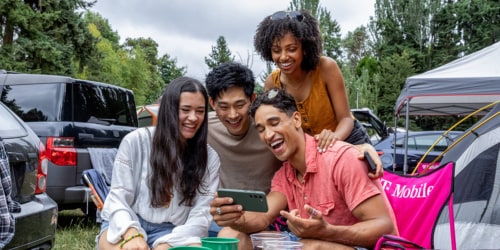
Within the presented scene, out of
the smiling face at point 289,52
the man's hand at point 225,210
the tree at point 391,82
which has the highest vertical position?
the tree at point 391,82

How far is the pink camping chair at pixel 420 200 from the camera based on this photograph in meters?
3.50

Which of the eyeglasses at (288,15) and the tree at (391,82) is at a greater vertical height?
the tree at (391,82)

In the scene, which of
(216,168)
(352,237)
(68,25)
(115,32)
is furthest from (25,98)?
(115,32)

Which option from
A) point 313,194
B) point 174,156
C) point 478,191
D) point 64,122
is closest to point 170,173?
point 174,156

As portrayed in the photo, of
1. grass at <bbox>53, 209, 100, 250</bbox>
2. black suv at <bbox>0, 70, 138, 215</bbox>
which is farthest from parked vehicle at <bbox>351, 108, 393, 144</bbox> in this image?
grass at <bbox>53, 209, 100, 250</bbox>

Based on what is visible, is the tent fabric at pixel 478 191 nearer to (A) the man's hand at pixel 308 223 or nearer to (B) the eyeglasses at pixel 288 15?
(B) the eyeglasses at pixel 288 15

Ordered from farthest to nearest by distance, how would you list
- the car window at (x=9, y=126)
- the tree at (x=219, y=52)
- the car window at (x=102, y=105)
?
the tree at (x=219, y=52), the car window at (x=102, y=105), the car window at (x=9, y=126)

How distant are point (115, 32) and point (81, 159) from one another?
41.8 meters

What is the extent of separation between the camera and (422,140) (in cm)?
1109

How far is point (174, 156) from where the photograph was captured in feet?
8.38

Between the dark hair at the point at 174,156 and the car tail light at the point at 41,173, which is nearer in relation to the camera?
the dark hair at the point at 174,156

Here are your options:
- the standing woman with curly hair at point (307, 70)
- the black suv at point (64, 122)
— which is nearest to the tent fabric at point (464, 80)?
the black suv at point (64, 122)

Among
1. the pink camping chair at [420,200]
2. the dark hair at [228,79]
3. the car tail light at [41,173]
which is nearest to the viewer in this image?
the dark hair at [228,79]

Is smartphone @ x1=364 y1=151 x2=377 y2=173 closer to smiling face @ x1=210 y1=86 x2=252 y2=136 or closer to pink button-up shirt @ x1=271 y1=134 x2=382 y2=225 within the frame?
pink button-up shirt @ x1=271 y1=134 x2=382 y2=225
